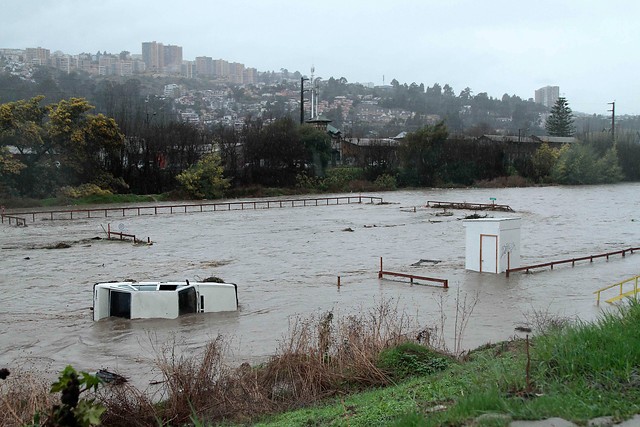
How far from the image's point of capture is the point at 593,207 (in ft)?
168

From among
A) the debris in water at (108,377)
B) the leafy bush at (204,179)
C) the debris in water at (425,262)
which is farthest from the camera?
the leafy bush at (204,179)

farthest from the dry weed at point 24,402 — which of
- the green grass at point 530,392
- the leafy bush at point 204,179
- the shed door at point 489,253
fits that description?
the leafy bush at point 204,179

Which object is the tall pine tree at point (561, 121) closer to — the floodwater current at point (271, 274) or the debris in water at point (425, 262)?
the floodwater current at point (271, 274)

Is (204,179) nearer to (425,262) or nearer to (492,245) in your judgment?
(425,262)

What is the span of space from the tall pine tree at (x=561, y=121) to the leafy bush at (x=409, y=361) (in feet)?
367

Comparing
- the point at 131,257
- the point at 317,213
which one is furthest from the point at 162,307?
the point at 317,213

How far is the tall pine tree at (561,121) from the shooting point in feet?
372

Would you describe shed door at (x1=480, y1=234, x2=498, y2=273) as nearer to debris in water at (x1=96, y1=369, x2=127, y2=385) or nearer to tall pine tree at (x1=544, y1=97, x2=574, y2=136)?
debris in water at (x1=96, y1=369, x2=127, y2=385)

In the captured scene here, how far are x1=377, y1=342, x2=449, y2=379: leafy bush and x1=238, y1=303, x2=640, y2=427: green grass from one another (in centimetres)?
72

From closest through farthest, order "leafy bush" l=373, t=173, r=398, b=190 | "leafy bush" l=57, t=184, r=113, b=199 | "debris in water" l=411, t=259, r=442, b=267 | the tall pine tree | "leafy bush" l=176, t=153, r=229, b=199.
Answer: "debris in water" l=411, t=259, r=442, b=267 < "leafy bush" l=57, t=184, r=113, b=199 < "leafy bush" l=176, t=153, r=229, b=199 < "leafy bush" l=373, t=173, r=398, b=190 < the tall pine tree

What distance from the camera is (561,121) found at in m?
114

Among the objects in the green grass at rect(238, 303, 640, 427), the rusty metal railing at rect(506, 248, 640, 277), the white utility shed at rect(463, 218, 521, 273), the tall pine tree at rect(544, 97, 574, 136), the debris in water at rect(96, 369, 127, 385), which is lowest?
the rusty metal railing at rect(506, 248, 640, 277)

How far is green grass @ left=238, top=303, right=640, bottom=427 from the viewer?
17.4 ft

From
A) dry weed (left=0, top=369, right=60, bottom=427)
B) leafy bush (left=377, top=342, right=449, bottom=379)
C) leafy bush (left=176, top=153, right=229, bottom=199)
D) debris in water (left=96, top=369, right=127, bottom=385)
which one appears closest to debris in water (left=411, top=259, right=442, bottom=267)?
debris in water (left=96, top=369, right=127, bottom=385)
